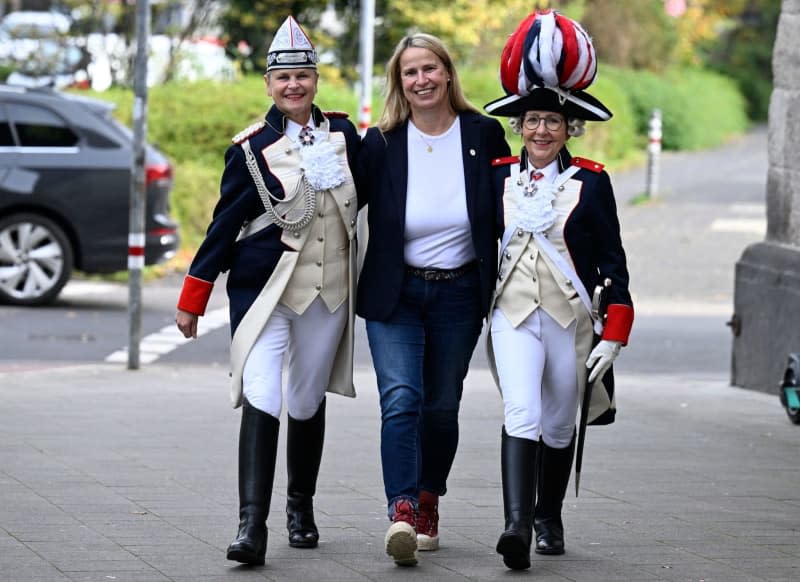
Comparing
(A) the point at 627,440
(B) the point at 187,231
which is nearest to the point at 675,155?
(B) the point at 187,231

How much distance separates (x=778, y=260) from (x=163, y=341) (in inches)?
208

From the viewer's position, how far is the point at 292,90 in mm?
6320

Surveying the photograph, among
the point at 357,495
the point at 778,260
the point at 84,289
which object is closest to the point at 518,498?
the point at 357,495

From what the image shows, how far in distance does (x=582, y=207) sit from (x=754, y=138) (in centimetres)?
3968

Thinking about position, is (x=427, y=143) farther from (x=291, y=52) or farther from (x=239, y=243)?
(x=239, y=243)

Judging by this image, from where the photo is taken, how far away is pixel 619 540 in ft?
21.8

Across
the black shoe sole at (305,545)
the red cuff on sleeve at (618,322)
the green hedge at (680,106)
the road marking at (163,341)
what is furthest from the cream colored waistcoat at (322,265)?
the green hedge at (680,106)

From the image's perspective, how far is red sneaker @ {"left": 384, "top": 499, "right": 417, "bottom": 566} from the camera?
5949 mm

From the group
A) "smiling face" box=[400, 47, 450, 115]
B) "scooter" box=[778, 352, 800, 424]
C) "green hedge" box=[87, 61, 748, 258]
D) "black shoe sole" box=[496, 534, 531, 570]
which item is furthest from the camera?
"green hedge" box=[87, 61, 748, 258]

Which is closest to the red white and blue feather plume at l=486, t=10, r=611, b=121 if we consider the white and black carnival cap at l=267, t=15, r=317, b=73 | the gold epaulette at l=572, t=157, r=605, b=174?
the gold epaulette at l=572, t=157, r=605, b=174

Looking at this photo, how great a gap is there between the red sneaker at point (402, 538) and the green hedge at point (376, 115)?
13.0 metres

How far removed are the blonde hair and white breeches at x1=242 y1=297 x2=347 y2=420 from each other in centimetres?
69

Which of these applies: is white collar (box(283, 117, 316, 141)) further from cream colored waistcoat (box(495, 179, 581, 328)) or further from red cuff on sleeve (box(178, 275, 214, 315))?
cream colored waistcoat (box(495, 179, 581, 328))

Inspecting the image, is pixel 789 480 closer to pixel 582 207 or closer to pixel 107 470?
pixel 582 207
